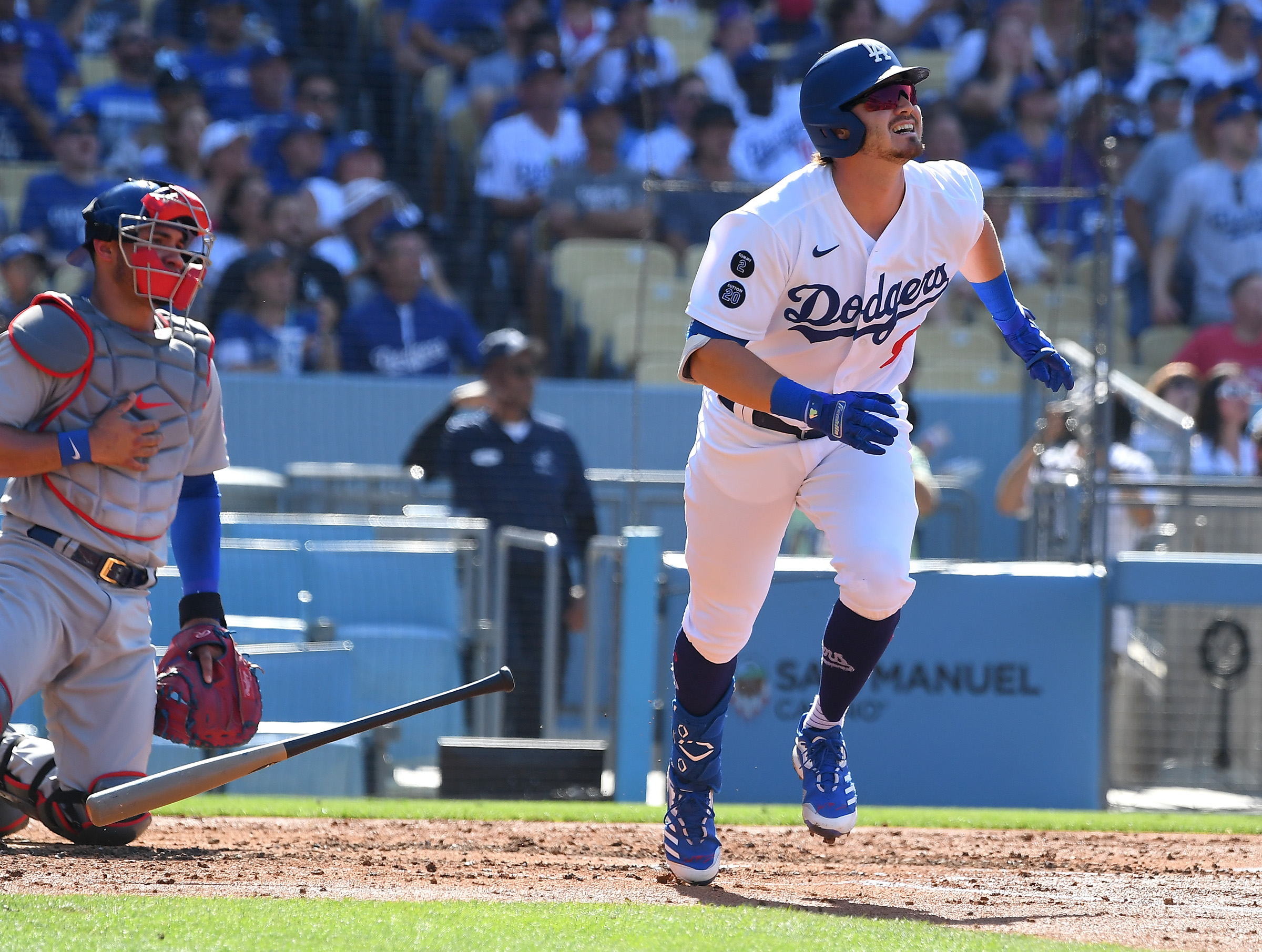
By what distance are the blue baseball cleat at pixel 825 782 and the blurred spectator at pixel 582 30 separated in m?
8.55

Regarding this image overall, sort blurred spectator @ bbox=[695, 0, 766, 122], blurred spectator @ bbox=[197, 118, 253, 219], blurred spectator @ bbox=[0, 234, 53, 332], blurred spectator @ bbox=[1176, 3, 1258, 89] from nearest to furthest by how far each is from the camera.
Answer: blurred spectator @ bbox=[0, 234, 53, 332]
blurred spectator @ bbox=[197, 118, 253, 219]
blurred spectator @ bbox=[695, 0, 766, 122]
blurred spectator @ bbox=[1176, 3, 1258, 89]

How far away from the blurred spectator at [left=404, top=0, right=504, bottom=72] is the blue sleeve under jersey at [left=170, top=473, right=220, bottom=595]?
7997mm

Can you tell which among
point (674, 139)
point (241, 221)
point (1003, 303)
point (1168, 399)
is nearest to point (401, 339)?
point (241, 221)

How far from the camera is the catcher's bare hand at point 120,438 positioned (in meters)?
3.70

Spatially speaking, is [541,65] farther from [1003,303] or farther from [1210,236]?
[1003,303]

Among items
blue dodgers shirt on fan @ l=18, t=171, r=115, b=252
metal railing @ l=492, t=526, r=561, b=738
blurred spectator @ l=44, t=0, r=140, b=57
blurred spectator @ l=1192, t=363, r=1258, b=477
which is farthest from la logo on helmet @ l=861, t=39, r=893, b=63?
blurred spectator @ l=44, t=0, r=140, b=57

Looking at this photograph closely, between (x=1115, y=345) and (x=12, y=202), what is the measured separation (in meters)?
7.59

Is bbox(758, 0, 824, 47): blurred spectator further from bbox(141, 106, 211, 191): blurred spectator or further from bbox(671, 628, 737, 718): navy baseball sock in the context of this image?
bbox(671, 628, 737, 718): navy baseball sock

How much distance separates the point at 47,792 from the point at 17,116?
7.66 meters

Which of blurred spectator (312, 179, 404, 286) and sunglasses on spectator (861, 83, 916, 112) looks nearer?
sunglasses on spectator (861, 83, 916, 112)

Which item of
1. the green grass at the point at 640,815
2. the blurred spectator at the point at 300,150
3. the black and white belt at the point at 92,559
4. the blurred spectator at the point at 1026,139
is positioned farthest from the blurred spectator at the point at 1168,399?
the black and white belt at the point at 92,559

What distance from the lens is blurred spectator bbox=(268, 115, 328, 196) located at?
1041cm

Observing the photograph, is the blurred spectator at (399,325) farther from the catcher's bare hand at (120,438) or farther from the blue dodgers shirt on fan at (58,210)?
the catcher's bare hand at (120,438)

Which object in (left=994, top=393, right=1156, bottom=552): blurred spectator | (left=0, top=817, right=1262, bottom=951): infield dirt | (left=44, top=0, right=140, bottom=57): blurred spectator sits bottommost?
(left=0, top=817, right=1262, bottom=951): infield dirt
